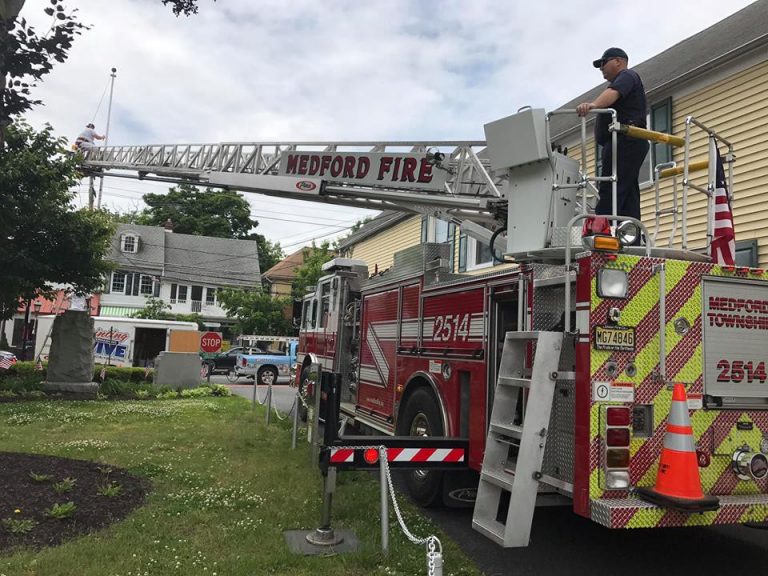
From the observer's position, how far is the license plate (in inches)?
154

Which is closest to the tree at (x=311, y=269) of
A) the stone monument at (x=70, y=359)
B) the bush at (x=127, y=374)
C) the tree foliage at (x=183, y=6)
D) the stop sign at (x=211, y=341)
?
the stop sign at (x=211, y=341)

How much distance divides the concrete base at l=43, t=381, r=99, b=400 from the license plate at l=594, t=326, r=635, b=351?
13539mm

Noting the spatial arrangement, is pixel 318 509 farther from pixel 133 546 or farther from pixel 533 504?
pixel 533 504

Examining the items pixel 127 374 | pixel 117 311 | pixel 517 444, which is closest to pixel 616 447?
pixel 517 444

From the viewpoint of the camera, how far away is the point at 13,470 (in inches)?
248

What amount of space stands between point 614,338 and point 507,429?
0.93 m

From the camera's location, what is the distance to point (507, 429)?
4188 millimetres

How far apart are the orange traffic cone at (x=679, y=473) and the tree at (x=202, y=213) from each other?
5940 cm

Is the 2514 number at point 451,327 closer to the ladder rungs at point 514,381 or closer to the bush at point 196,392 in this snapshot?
the ladder rungs at point 514,381

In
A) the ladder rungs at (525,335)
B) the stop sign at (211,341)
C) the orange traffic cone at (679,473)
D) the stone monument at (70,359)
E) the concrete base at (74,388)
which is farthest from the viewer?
the stop sign at (211,341)

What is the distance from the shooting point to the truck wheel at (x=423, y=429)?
20.1 feet

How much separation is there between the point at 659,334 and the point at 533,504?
1.38 meters

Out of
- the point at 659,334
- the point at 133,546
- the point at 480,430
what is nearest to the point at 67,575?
the point at 133,546

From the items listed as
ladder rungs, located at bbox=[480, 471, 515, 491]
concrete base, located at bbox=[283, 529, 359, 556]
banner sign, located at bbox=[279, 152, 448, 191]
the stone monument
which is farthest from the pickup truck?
ladder rungs, located at bbox=[480, 471, 515, 491]
